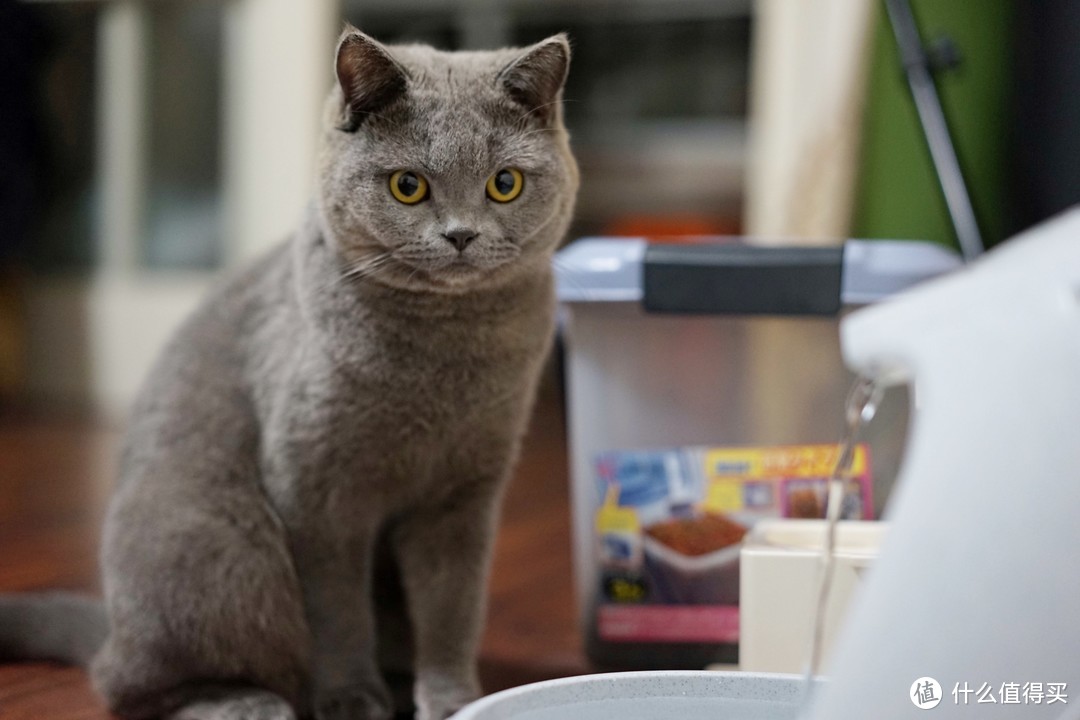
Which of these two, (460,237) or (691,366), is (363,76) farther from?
(691,366)

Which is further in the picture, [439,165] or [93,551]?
[93,551]

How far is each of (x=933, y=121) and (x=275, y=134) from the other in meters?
1.70

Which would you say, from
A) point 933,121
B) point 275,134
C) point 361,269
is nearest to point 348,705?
point 361,269

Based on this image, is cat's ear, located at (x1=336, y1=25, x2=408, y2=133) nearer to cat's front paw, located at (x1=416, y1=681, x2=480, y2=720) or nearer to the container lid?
the container lid

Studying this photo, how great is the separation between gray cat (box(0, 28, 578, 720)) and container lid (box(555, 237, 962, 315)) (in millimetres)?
201

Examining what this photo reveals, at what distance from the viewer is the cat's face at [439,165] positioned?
922 millimetres

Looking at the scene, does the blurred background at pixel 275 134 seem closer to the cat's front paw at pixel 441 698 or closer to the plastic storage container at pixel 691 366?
the plastic storage container at pixel 691 366

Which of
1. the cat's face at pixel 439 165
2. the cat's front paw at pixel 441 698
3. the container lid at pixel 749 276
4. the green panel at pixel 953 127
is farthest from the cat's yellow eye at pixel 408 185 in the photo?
the green panel at pixel 953 127

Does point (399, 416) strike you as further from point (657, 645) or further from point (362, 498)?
point (657, 645)

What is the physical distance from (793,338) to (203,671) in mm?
740

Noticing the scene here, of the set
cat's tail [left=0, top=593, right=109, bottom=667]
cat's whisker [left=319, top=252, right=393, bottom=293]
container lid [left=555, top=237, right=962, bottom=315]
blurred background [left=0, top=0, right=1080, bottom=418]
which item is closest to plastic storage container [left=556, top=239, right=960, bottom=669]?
container lid [left=555, top=237, right=962, bottom=315]

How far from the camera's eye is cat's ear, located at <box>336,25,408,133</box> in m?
0.90

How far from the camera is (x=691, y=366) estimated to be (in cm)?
130

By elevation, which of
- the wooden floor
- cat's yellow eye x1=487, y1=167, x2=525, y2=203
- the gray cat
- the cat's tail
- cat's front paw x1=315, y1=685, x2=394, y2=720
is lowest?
the wooden floor
